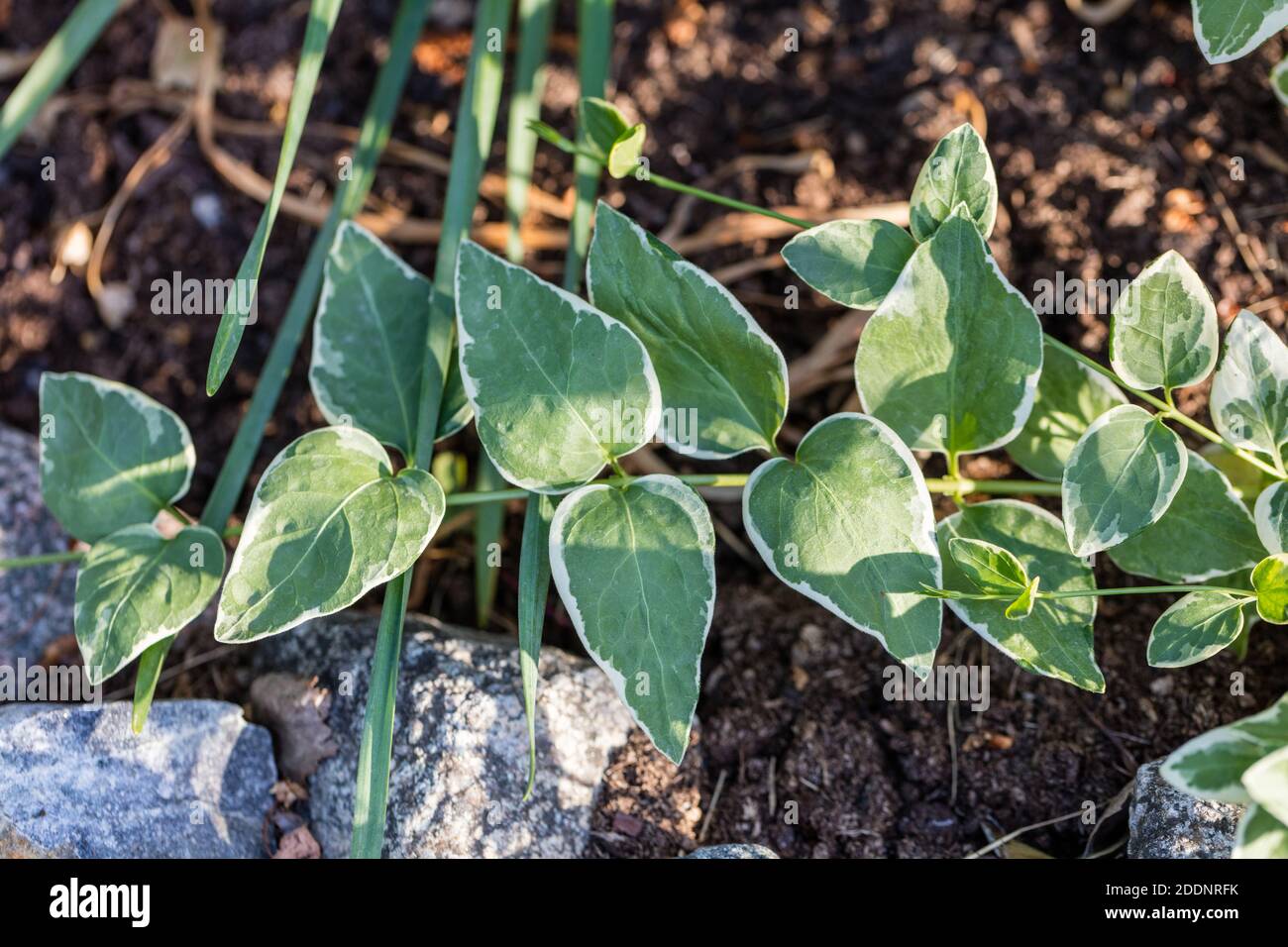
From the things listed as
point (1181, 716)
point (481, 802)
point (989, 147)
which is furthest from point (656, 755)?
point (989, 147)

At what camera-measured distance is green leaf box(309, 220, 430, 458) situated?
136 cm

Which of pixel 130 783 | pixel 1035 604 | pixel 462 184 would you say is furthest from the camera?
pixel 462 184

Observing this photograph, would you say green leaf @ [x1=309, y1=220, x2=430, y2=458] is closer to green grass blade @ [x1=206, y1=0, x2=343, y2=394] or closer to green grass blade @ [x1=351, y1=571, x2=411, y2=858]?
green grass blade @ [x1=206, y1=0, x2=343, y2=394]

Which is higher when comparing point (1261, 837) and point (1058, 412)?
point (1058, 412)

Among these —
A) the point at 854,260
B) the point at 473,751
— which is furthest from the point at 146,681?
the point at 854,260

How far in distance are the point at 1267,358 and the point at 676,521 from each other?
66 centimetres

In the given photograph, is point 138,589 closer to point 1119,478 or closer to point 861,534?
point 861,534

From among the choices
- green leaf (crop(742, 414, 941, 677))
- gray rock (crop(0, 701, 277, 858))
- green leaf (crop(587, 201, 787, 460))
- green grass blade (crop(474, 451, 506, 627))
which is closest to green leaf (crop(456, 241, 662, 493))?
green leaf (crop(587, 201, 787, 460))

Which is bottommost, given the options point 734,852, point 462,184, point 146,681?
point 734,852

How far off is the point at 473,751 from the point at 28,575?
800mm

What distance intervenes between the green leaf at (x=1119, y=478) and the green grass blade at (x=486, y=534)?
2.49 ft

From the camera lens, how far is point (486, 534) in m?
1.52

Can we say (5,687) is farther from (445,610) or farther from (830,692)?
(830,692)

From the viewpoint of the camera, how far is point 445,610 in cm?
165
